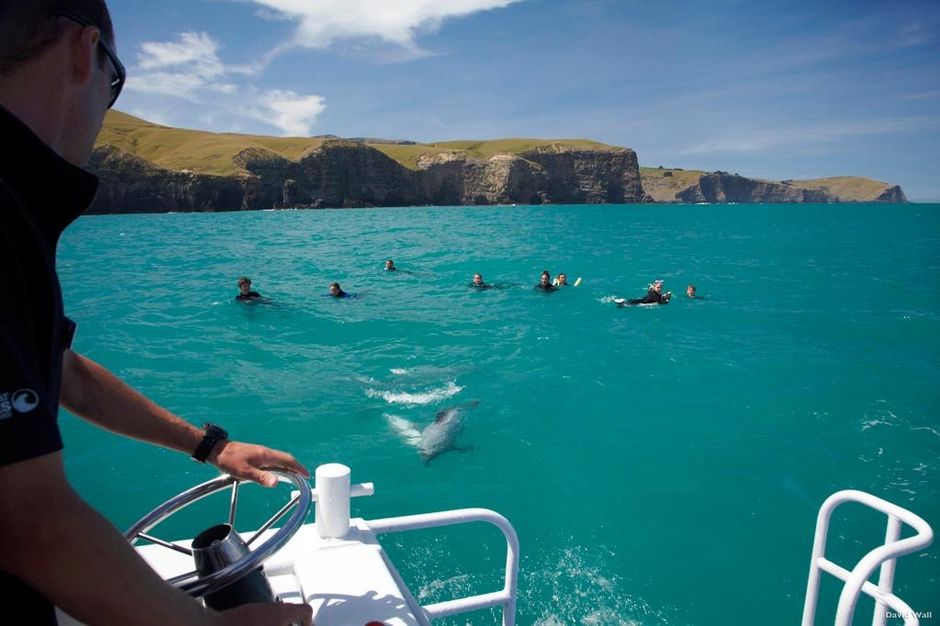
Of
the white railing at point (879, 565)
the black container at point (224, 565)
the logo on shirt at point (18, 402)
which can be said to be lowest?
the white railing at point (879, 565)

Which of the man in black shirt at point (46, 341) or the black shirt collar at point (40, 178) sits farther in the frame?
the black shirt collar at point (40, 178)

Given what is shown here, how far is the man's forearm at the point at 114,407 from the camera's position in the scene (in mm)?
1998

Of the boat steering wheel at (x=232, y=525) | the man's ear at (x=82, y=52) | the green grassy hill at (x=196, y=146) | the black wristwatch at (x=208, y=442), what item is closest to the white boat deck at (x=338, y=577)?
the boat steering wheel at (x=232, y=525)

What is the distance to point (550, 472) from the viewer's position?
33.9 feet

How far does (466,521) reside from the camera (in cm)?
315

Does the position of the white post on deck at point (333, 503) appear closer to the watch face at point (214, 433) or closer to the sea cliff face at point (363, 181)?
the watch face at point (214, 433)

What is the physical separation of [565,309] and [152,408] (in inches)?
886

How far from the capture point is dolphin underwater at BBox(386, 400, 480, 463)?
428 inches

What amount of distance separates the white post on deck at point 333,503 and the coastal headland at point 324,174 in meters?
106

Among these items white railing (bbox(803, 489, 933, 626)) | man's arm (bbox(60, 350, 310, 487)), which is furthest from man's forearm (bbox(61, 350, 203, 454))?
white railing (bbox(803, 489, 933, 626))

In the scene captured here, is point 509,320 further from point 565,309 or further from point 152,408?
point 152,408

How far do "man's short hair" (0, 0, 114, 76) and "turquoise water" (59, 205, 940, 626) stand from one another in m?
7.14

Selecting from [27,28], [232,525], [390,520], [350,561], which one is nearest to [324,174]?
[390,520]

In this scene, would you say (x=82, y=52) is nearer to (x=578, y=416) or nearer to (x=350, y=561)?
(x=350, y=561)
